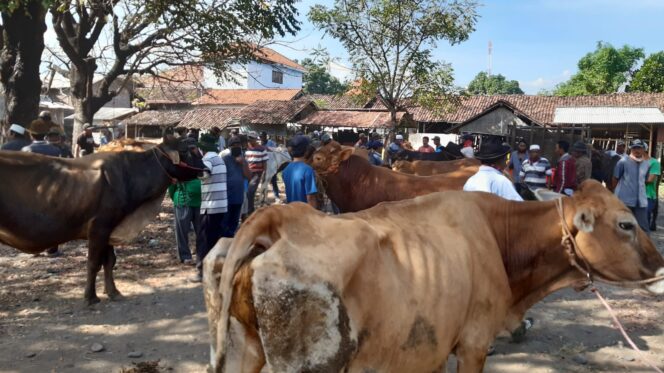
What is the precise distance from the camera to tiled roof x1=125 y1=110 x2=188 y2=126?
35.5 metres

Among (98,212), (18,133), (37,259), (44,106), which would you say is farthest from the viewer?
(44,106)

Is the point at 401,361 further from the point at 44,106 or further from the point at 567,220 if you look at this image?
the point at 44,106

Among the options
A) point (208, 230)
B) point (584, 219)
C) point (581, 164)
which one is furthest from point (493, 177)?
point (581, 164)

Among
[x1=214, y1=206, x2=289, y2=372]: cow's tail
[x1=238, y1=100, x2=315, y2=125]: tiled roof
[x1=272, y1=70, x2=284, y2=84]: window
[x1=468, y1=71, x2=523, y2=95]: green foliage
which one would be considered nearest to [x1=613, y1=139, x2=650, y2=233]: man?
[x1=214, y1=206, x2=289, y2=372]: cow's tail

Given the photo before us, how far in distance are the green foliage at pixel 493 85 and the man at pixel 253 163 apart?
192 ft

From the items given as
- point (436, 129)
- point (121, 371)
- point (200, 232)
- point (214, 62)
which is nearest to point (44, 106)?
point (214, 62)

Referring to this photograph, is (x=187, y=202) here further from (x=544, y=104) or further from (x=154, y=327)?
(x=544, y=104)

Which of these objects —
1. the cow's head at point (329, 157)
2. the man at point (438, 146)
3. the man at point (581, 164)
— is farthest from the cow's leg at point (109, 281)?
the man at point (438, 146)

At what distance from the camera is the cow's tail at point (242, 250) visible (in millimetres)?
2160

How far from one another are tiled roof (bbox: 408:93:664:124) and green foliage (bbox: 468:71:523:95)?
3557 centimetres

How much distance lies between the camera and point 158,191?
6.54m

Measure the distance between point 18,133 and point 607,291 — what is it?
8.88 metres

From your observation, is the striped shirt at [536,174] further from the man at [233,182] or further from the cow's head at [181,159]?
the cow's head at [181,159]

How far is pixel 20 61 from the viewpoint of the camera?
10.6 meters
